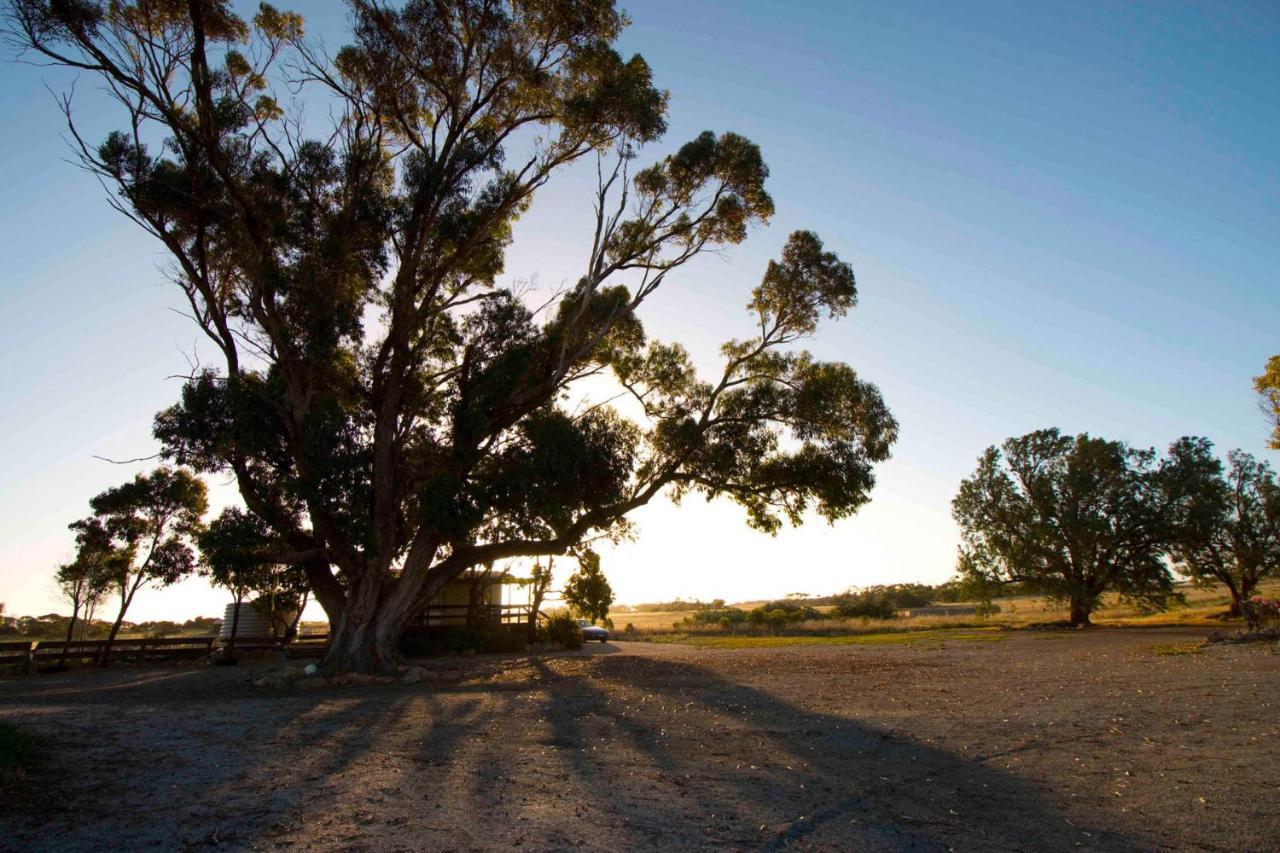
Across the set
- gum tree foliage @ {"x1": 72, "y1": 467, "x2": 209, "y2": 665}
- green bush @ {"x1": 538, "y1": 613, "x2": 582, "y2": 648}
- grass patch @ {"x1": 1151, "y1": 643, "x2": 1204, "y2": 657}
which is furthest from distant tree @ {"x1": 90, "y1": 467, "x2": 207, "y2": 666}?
grass patch @ {"x1": 1151, "y1": 643, "x2": 1204, "y2": 657}

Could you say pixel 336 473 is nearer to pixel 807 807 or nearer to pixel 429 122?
pixel 429 122

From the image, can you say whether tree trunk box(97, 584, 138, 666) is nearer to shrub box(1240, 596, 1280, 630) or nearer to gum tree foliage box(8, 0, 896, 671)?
gum tree foliage box(8, 0, 896, 671)

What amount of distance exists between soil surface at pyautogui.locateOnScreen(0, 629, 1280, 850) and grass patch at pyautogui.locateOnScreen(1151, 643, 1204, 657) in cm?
491

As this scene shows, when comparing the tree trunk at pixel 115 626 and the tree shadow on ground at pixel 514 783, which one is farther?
the tree trunk at pixel 115 626

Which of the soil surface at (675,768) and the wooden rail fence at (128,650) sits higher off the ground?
the wooden rail fence at (128,650)

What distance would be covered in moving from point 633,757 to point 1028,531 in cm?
3912

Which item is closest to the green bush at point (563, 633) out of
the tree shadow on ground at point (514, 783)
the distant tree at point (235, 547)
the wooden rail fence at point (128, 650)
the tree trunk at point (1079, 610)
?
the wooden rail fence at point (128, 650)

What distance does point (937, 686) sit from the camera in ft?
51.1

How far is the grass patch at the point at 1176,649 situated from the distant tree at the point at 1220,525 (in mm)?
19664

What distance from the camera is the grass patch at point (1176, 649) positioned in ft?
67.2

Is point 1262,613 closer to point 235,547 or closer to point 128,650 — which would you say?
point 235,547

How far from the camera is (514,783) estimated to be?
7473 mm

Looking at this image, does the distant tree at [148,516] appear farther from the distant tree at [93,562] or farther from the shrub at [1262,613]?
the shrub at [1262,613]

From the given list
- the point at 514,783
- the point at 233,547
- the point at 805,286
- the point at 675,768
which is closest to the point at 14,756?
the point at 514,783
